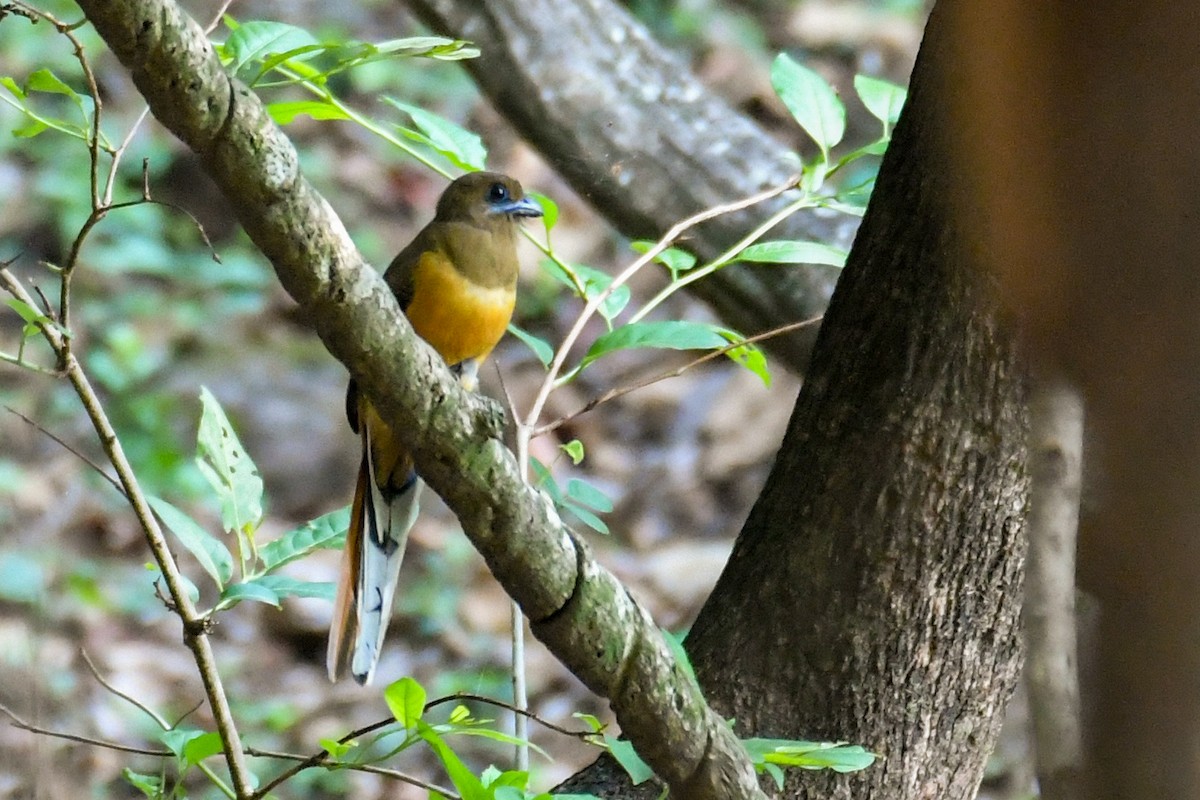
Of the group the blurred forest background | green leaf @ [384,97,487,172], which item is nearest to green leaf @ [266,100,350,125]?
green leaf @ [384,97,487,172]

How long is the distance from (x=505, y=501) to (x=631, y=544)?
396 centimetres

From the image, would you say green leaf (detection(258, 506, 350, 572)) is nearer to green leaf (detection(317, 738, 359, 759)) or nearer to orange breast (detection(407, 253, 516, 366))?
green leaf (detection(317, 738, 359, 759))

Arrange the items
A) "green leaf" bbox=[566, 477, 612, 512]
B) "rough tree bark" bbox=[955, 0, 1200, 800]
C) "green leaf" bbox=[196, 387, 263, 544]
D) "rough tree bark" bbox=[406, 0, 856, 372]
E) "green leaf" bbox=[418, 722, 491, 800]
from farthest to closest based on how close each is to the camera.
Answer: "rough tree bark" bbox=[406, 0, 856, 372], "green leaf" bbox=[566, 477, 612, 512], "green leaf" bbox=[196, 387, 263, 544], "green leaf" bbox=[418, 722, 491, 800], "rough tree bark" bbox=[955, 0, 1200, 800]

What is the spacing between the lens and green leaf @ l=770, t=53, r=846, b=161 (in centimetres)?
205

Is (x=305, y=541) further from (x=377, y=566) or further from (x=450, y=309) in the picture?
(x=450, y=309)

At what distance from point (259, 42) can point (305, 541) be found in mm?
538

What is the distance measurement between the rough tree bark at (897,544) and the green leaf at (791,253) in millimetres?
40

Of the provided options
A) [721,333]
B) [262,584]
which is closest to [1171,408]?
[262,584]

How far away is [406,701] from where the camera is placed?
1.37m

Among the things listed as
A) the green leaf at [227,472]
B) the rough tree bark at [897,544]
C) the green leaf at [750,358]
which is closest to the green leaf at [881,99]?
the rough tree bark at [897,544]

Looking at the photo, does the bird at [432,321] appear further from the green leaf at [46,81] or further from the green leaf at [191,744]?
the green leaf at [46,81]

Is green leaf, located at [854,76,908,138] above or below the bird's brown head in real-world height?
below

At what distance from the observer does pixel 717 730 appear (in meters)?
→ 1.51

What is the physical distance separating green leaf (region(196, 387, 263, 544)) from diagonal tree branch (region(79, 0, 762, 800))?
32 cm
